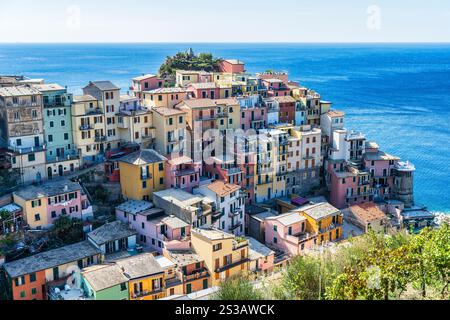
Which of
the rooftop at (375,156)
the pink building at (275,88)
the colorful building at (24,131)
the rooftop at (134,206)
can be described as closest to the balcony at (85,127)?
the colorful building at (24,131)

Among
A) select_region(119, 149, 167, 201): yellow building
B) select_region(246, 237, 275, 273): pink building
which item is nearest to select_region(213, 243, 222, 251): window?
select_region(246, 237, 275, 273): pink building

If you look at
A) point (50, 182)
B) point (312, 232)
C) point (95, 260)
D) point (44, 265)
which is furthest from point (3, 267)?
point (312, 232)

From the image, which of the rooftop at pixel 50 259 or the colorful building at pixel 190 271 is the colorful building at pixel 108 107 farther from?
the colorful building at pixel 190 271

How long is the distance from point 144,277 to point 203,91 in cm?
2219

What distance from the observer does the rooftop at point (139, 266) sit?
2851cm

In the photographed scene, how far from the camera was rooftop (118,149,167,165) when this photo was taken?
36.9 meters

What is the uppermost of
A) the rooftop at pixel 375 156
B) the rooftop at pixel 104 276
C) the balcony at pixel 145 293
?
the rooftop at pixel 375 156

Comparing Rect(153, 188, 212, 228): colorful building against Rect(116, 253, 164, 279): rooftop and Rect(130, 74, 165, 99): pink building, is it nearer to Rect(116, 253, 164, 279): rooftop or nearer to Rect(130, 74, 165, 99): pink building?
Rect(116, 253, 164, 279): rooftop

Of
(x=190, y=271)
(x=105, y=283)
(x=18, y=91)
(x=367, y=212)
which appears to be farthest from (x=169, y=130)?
(x=367, y=212)

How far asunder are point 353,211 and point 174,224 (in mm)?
16982

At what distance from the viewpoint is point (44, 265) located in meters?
28.8

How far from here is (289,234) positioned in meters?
37.9

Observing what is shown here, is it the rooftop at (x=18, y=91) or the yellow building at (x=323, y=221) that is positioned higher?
the rooftop at (x=18, y=91)

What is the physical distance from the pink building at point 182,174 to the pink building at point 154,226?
280 cm
